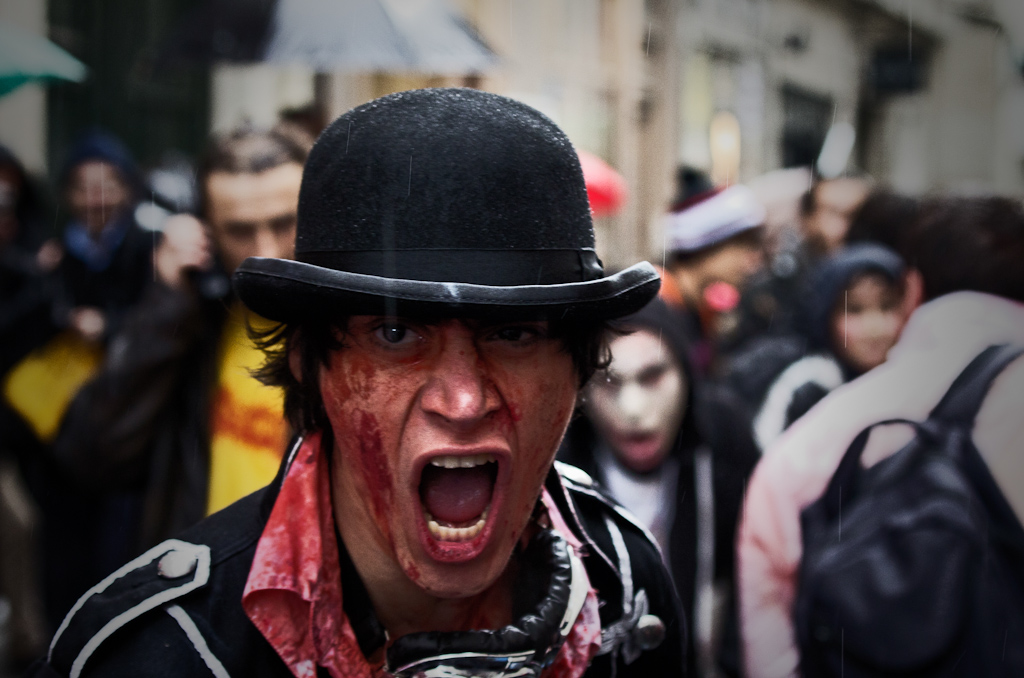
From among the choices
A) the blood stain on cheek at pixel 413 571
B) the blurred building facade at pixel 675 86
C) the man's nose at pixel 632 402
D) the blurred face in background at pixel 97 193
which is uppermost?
the blurred building facade at pixel 675 86

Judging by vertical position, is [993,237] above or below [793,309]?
above

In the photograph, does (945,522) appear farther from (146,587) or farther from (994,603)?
(146,587)

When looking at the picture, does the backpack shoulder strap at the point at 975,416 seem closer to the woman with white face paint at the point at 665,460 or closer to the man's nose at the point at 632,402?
the woman with white face paint at the point at 665,460

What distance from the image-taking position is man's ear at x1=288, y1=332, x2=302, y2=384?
5.48ft

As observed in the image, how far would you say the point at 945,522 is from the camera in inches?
95.5

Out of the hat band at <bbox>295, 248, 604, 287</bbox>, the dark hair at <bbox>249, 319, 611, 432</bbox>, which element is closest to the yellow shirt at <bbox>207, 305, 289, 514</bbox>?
the dark hair at <bbox>249, 319, 611, 432</bbox>

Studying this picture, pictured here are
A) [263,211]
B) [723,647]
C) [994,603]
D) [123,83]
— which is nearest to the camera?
[994,603]

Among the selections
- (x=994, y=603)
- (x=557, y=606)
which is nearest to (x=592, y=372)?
(x=557, y=606)

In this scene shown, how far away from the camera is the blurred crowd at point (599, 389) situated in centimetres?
271

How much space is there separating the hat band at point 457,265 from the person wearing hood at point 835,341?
2001 millimetres

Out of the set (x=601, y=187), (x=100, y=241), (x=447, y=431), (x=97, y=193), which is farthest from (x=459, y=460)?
(x=601, y=187)

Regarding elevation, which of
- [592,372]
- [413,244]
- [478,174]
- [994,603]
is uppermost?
[478,174]

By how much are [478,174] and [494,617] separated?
891 mm

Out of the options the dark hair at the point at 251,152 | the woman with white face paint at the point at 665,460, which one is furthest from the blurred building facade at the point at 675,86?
the woman with white face paint at the point at 665,460
